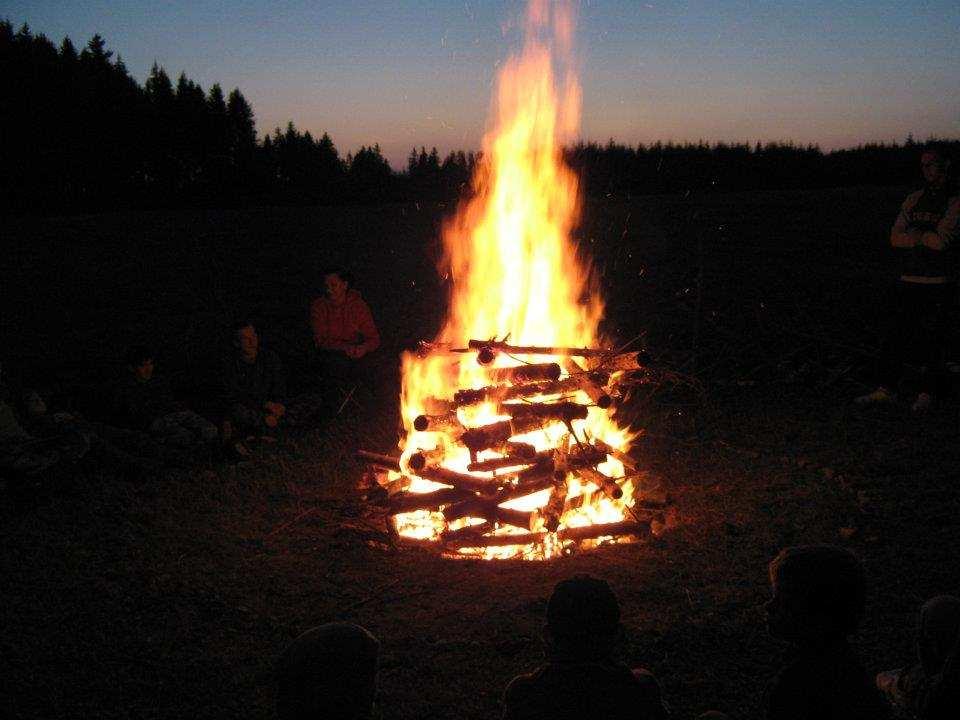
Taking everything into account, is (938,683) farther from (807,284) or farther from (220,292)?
(220,292)

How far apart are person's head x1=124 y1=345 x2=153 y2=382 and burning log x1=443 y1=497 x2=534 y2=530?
388 centimetres

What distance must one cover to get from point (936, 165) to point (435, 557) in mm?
6555

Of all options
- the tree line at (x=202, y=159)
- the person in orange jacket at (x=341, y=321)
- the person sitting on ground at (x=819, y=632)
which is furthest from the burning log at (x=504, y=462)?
the tree line at (x=202, y=159)

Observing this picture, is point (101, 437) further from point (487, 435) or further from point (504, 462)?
point (504, 462)

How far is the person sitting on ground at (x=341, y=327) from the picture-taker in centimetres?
909

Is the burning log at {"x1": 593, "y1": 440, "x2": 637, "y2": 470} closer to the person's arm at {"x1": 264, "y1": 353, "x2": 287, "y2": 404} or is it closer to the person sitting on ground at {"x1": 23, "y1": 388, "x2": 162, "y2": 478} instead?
the person's arm at {"x1": 264, "y1": 353, "x2": 287, "y2": 404}

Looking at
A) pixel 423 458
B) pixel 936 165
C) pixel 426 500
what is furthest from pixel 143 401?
pixel 936 165

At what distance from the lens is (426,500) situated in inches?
234

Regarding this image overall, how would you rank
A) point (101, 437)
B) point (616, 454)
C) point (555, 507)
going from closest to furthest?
point (555, 507), point (616, 454), point (101, 437)

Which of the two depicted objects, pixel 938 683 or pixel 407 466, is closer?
pixel 938 683

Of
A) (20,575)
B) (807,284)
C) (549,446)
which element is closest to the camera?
(20,575)

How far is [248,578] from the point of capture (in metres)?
5.01

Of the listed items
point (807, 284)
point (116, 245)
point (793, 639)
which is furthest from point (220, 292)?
point (793, 639)

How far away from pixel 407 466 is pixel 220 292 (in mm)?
10439
